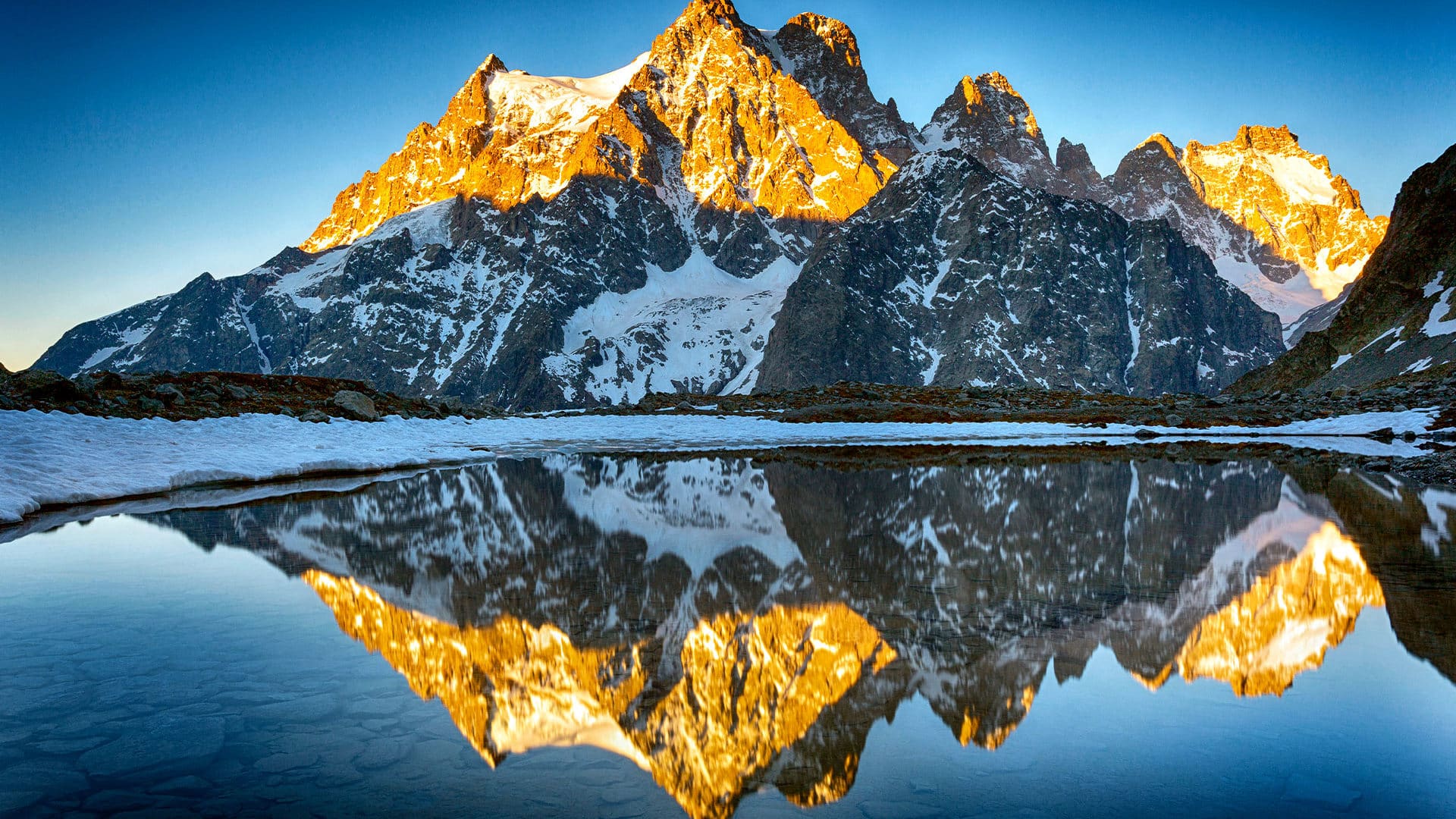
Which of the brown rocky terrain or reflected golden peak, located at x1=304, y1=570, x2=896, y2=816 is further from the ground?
the brown rocky terrain

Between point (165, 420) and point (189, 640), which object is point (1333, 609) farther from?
point (165, 420)

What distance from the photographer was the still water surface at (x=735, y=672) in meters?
4.76

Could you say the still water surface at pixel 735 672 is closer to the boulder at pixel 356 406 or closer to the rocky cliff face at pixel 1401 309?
the boulder at pixel 356 406

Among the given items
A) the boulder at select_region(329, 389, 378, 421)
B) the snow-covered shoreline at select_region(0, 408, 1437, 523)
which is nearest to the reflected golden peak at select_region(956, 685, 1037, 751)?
the snow-covered shoreline at select_region(0, 408, 1437, 523)

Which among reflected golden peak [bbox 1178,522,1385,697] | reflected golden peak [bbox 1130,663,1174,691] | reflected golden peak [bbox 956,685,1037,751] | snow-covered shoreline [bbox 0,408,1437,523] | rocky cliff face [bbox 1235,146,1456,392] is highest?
rocky cliff face [bbox 1235,146,1456,392]

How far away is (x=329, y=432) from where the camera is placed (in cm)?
3225

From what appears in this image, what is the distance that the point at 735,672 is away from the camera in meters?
6.67

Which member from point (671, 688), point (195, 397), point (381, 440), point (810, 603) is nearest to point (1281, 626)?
point (810, 603)

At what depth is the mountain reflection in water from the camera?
227 inches

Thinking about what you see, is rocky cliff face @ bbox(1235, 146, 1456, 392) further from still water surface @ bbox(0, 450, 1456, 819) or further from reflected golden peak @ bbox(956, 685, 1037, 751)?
reflected golden peak @ bbox(956, 685, 1037, 751)

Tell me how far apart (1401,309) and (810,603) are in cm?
9258

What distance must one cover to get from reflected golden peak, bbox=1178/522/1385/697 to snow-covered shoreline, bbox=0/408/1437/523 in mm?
17405

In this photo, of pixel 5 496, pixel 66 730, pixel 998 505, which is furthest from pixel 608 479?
pixel 66 730

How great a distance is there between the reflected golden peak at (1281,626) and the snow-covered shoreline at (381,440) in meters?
17.4
